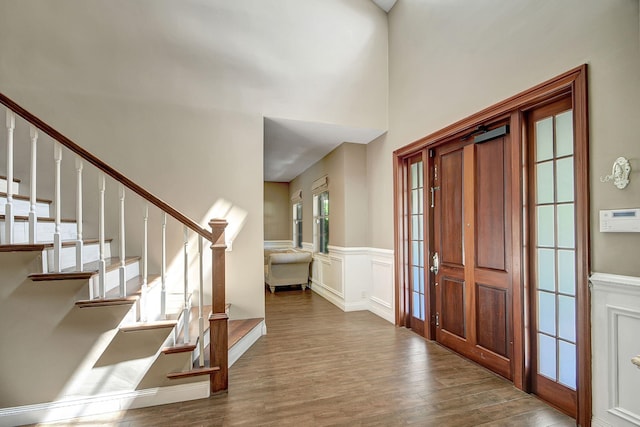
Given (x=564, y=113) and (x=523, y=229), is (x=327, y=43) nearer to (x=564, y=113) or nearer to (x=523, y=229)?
(x=564, y=113)

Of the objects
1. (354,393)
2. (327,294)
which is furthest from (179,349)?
(327,294)

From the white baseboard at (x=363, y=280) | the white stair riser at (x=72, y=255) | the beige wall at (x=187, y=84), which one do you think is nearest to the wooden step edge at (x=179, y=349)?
the white stair riser at (x=72, y=255)

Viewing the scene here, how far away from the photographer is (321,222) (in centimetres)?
602

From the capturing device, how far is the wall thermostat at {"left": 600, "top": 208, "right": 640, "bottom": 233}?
1.62 m

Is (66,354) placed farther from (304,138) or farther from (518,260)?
(304,138)

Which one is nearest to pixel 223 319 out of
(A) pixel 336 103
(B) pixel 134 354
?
(B) pixel 134 354

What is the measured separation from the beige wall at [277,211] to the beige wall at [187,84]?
5.43 m

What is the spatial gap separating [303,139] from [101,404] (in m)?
3.75

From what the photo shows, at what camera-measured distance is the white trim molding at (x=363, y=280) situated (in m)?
4.14

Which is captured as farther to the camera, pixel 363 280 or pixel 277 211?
pixel 277 211

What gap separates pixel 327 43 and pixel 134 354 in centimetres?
398

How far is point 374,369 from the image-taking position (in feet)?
8.72

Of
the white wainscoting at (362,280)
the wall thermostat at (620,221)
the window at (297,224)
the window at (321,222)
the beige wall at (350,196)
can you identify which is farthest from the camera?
the window at (297,224)

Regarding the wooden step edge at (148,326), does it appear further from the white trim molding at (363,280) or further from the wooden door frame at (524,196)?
the white trim molding at (363,280)
